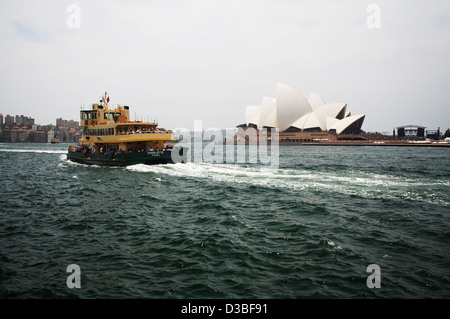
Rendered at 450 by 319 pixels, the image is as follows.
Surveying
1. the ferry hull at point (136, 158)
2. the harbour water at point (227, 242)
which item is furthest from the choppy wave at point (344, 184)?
the ferry hull at point (136, 158)

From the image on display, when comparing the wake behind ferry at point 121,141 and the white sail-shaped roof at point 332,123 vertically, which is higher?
the white sail-shaped roof at point 332,123

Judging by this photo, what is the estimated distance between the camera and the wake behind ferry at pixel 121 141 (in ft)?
98.2

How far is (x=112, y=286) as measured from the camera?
6.95m

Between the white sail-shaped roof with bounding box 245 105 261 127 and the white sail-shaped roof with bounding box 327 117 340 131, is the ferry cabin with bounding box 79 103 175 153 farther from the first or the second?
the white sail-shaped roof with bounding box 245 105 261 127

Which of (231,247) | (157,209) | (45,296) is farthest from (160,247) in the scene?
(157,209)

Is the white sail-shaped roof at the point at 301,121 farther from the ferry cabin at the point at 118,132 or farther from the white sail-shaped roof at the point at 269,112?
the ferry cabin at the point at 118,132

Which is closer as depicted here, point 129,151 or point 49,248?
point 49,248

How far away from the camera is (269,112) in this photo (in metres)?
125

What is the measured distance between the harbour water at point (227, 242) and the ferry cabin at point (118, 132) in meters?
12.6

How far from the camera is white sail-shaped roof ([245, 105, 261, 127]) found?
134 m

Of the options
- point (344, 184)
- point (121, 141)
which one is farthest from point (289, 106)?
point (344, 184)

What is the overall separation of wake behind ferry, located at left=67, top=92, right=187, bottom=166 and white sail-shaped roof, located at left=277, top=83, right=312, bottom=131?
8775 centimetres

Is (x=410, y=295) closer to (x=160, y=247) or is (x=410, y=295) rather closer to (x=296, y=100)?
(x=160, y=247)
